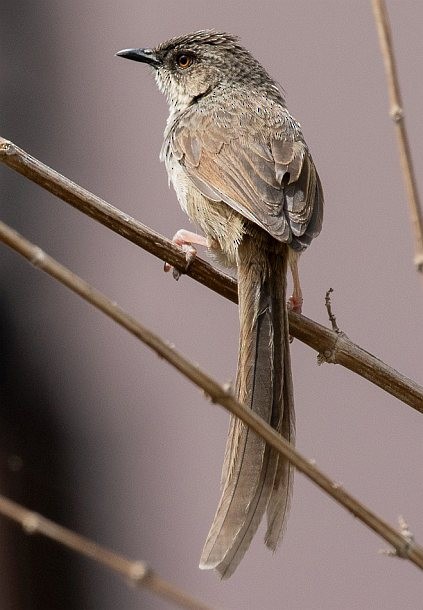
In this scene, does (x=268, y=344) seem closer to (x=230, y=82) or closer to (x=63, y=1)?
(x=230, y=82)

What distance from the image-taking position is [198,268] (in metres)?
4.28

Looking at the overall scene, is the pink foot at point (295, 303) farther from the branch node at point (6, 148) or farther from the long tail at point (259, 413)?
the branch node at point (6, 148)

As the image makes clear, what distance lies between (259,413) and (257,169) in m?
1.28

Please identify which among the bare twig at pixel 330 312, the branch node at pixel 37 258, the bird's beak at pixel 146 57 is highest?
the bird's beak at pixel 146 57

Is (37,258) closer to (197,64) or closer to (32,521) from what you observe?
(32,521)

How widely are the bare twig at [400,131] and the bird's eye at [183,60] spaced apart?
335 centimetres

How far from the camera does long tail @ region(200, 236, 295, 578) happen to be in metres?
3.07

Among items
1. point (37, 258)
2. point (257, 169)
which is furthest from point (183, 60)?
point (37, 258)

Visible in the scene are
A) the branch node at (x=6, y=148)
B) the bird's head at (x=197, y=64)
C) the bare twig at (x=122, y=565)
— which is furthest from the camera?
the bird's head at (x=197, y=64)

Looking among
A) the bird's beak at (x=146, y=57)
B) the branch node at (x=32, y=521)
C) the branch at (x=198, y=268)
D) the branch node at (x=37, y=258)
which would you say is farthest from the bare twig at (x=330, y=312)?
the bird's beak at (x=146, y=57)

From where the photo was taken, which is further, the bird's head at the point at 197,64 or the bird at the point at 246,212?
the bird's head at the point at 197,64

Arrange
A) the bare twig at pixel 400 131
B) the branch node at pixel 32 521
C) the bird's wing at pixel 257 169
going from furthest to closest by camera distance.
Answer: the bird's wing at pixel 257 169
the bare twig at pixel 400 131
the branch node at pixel 32 521

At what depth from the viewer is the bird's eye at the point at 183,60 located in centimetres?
568

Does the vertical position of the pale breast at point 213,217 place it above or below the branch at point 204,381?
above
